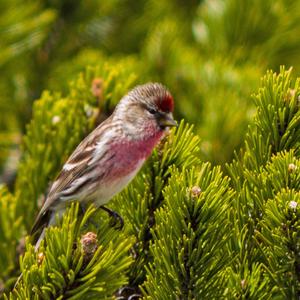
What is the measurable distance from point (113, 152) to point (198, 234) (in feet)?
3.60

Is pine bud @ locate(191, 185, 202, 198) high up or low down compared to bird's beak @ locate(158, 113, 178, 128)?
down

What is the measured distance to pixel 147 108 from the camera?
2.83m

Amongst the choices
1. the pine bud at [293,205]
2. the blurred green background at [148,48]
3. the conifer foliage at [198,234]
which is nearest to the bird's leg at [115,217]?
the conifer foliage at [198,234]

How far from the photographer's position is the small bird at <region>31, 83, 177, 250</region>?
2.46 metres

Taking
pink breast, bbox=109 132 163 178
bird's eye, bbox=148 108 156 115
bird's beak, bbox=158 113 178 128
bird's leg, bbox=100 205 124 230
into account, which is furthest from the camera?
bird's eye, bbox=148 108 156 115

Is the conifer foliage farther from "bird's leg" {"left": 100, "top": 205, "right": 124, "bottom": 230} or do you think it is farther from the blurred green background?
the blurred green background

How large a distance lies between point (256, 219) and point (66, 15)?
6.27 ft

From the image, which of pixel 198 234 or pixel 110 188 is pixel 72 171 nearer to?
pixel 110 188

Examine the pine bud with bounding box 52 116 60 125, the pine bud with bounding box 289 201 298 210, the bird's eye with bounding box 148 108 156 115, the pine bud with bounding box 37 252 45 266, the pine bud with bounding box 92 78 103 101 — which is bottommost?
the pine bud with bounding box 289 201 298 210

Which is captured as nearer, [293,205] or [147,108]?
[293,205]

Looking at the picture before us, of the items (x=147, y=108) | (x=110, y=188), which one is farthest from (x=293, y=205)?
(x=147, y=108)

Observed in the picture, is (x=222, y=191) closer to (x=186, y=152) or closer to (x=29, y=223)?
(x=186, y=152)

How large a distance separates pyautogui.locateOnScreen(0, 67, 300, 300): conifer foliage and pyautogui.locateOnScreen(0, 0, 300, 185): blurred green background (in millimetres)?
838

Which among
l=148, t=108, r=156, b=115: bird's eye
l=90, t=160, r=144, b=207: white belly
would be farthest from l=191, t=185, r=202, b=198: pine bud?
l=148, t=108, r=156, b=115: bird's eye
